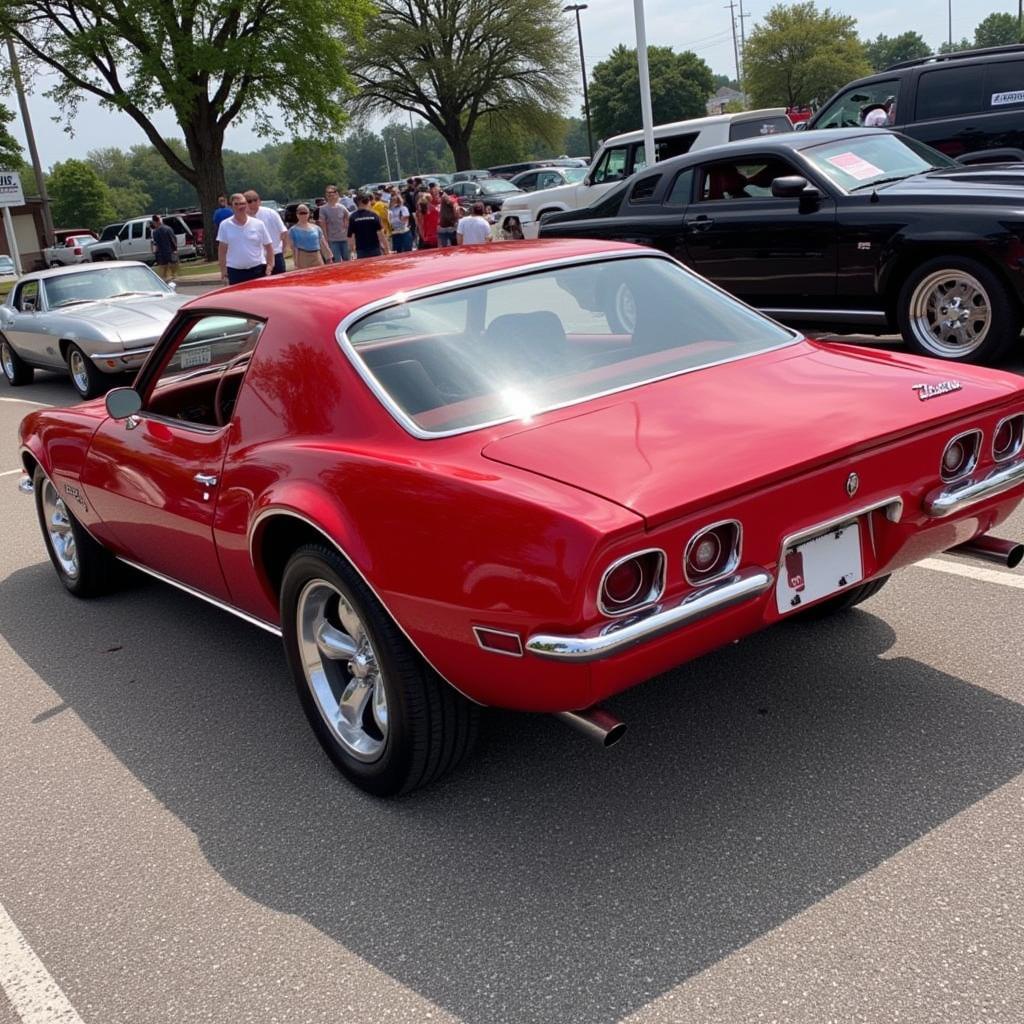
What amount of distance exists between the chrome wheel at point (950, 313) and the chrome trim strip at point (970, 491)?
4641 millimetres

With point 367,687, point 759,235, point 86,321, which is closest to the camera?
point 367,687

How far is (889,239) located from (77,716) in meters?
6.13

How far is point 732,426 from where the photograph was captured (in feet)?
9.89

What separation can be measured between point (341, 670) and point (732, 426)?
4.46ft

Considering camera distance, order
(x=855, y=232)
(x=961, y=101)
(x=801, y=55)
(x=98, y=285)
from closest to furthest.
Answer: (x=855, y=232) < (x=961, y=101) < (x=98, y=285) < (x=801, y=55)

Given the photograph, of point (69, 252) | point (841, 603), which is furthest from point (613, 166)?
point (69, 252)

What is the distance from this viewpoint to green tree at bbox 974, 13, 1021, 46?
441 ft

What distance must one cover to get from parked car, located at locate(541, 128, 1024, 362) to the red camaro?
167 inches

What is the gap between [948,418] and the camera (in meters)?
3.15

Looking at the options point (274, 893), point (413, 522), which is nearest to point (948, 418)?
point (413, 522)

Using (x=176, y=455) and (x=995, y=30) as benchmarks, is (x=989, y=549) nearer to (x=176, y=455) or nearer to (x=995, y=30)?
(x=176, y=455)

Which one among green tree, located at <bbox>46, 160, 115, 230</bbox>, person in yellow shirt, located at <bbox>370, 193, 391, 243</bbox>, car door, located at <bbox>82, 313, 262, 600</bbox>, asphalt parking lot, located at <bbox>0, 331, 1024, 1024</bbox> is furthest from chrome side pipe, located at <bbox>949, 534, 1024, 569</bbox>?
green tree, located at <bbox>46, 160, 115, 230</bbox>

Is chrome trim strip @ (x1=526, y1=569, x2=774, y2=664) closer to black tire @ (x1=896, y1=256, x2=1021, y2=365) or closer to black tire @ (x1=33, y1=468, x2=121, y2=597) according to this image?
black tire @ (x1=33, y1=468, x2=121, y2=597)

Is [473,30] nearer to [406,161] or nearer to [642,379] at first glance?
[642,379]
